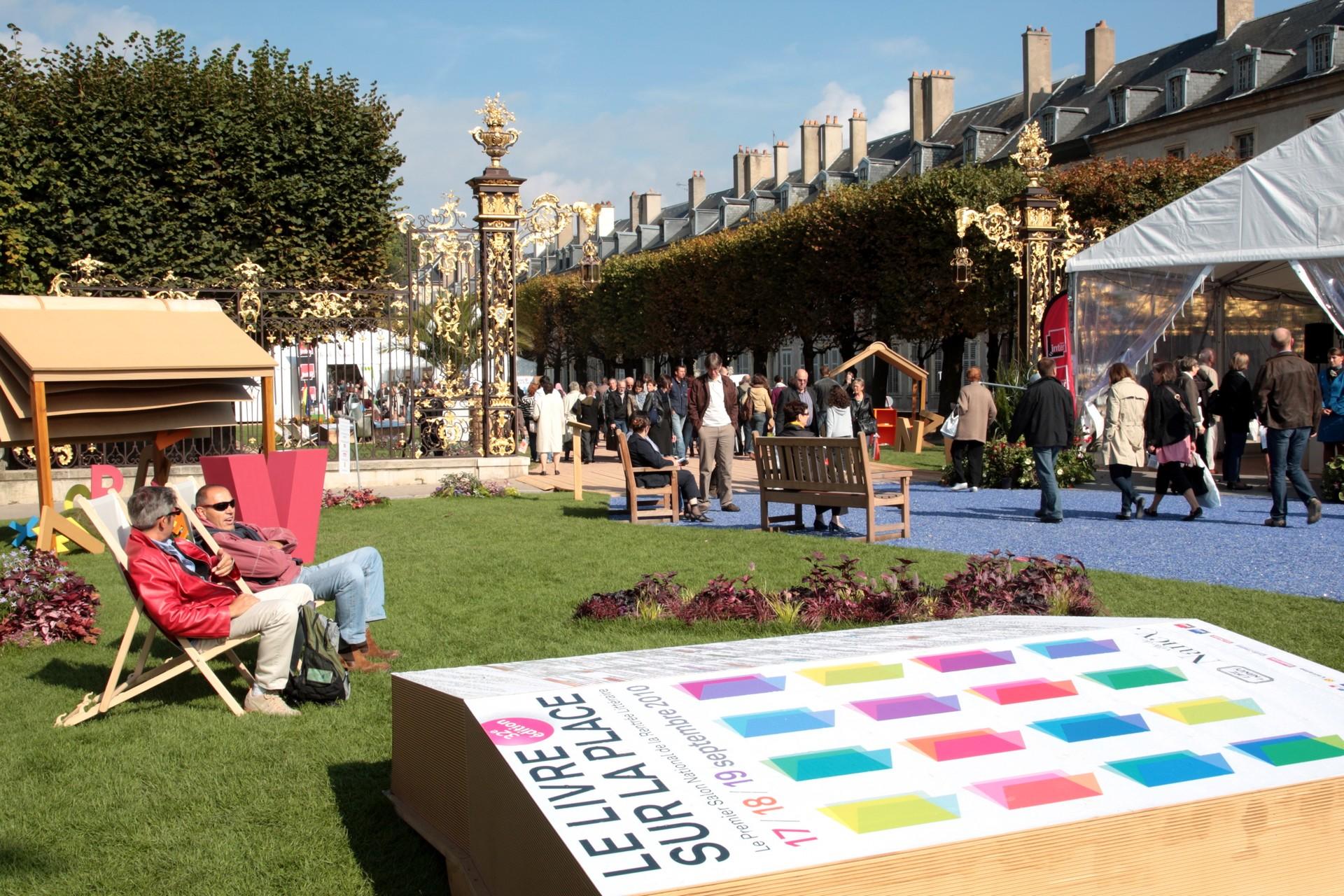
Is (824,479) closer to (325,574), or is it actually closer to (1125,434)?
(1125,434)

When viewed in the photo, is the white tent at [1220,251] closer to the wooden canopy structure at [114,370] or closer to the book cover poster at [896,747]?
the wooden canopy structure at [114,370]

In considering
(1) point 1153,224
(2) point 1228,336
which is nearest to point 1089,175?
(2) point 1228,336

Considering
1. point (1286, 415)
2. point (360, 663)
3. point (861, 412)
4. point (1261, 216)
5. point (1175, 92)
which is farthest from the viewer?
point (1175, 92)

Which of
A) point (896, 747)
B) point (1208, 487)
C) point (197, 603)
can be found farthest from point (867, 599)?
point (1208, 487)

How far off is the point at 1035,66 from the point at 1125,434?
43.4 metres

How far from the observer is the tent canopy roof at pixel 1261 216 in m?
13.8

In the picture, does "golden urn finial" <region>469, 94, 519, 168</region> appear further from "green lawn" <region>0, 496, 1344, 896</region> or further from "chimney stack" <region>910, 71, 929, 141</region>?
"chimney stack" <region>910, 71, 929, 141</region>

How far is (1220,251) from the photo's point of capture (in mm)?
14875

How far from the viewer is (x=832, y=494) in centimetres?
1106

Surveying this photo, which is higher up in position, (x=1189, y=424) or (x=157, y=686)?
(x=1189, y=424)

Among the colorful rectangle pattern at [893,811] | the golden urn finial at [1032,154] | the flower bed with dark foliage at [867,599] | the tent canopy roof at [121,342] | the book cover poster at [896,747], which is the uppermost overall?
the golden urn finial at [1032,154]

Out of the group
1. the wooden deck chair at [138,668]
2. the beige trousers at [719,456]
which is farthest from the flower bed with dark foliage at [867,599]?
the beige trousers at [719,456]

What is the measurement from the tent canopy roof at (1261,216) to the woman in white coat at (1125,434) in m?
3.42

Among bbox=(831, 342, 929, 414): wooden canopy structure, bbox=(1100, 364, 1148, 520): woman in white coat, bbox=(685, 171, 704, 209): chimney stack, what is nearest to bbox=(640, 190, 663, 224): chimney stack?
bbox=(685, 171, 704, 209): chimney stack
